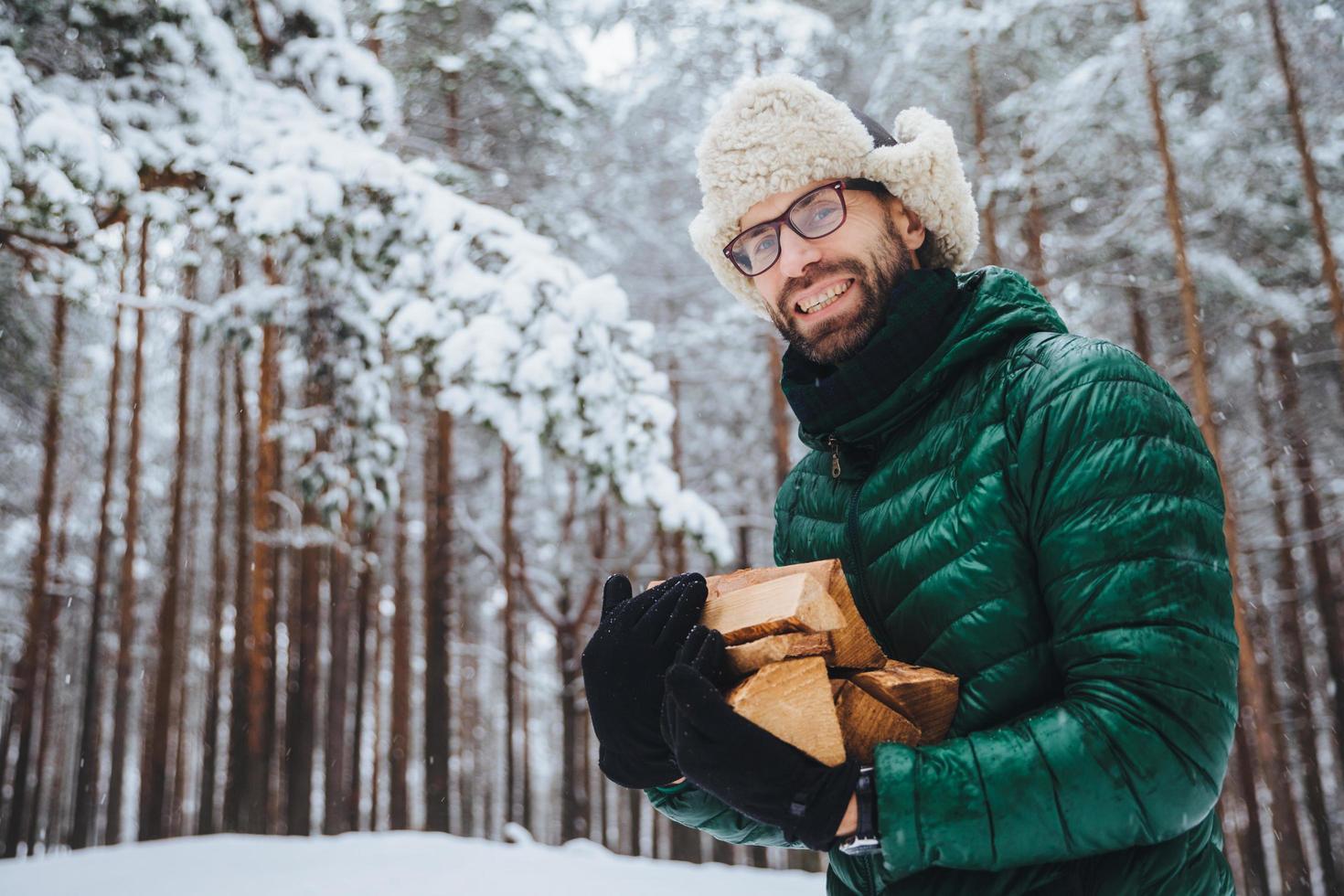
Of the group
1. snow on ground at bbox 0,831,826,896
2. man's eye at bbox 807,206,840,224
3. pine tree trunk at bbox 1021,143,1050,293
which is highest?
pine tree trunk at bbox 1021,143,1050,293

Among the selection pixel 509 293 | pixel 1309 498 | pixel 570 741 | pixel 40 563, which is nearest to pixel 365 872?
pixel 509 293

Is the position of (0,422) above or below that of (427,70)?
below

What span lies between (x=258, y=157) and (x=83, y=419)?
1541 cm

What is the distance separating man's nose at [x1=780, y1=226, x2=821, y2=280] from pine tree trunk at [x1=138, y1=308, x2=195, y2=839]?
1247 centimetres

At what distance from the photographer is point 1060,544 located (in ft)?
3.71

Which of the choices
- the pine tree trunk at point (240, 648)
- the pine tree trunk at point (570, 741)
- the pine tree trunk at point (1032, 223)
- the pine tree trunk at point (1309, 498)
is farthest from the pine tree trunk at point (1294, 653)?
the pine tree trunk at point (240, 648)

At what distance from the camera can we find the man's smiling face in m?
1.56

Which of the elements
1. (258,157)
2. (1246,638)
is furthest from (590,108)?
(1246,638)

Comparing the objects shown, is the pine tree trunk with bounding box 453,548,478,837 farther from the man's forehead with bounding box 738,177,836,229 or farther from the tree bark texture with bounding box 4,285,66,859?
the man's forehead with bounding box 738,177,836,229

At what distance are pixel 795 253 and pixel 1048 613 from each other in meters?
0.80

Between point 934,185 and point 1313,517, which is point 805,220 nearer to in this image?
point 934,185

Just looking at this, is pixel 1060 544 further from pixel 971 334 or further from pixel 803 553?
pixel 803 553

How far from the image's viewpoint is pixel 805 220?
1.61 m

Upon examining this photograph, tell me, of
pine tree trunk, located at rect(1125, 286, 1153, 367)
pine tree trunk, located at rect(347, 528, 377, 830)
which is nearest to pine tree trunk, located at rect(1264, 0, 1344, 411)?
pine tree trunk, located at rect(1125, 286, 1153, 367)
